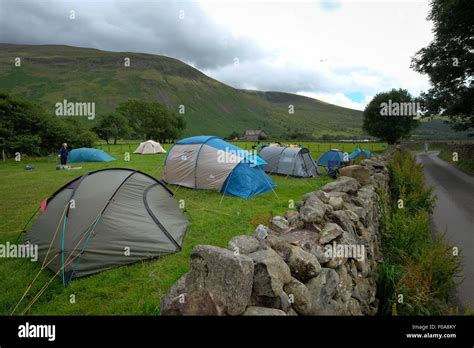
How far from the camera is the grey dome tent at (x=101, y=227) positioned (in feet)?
18.5

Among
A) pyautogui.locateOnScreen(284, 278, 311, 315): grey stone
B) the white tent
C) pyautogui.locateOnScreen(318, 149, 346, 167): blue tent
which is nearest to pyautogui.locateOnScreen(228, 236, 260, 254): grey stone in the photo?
pyautogui.locateOnScreen(284, 278, 311, 315): grey stone

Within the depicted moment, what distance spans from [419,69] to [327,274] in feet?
96.3

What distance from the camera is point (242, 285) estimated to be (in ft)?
8.34

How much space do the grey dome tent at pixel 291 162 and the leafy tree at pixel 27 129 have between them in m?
24.9

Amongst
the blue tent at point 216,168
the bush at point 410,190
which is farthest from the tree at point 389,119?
the blue tent at point 216,168

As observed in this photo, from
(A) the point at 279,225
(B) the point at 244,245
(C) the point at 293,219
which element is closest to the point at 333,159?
(C) the point at 293,219

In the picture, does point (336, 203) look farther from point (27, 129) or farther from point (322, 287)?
point (27, 129)

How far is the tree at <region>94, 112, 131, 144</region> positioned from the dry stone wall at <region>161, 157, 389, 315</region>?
66.9 m

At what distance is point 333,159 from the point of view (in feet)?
71.8

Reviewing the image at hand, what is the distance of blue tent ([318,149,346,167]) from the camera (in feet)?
A: 64.0

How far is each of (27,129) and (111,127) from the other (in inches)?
1518

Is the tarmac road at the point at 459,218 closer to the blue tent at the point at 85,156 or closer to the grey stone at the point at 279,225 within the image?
the grey stone at the point at 279,225

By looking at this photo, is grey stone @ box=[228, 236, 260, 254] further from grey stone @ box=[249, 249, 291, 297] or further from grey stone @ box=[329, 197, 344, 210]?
grey stone @ box=[329, 197, 344, 210]
